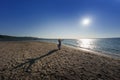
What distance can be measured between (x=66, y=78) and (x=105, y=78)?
7.93 feet

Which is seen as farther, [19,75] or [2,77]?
[19,75]

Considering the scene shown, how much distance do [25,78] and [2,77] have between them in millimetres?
1341

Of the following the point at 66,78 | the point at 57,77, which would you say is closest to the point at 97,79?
the point at 66,78

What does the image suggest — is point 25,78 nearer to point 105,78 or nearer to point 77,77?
point 77,77

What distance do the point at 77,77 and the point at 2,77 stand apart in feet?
14.6

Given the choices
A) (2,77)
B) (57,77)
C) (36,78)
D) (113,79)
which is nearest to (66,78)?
(57,77)

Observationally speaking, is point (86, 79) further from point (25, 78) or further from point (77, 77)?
point (25, 78)

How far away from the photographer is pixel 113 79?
5.07 metres

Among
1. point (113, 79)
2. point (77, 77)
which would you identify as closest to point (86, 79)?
point (77, 77)

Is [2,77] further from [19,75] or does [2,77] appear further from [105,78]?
[105,78]

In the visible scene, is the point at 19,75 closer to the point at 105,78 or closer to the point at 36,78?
the point at 36,78

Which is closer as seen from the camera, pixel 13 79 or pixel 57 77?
pixel 13 79

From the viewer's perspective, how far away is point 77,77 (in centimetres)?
520

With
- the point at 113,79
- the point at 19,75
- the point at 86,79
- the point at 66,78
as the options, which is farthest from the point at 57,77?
the point at 113,79
